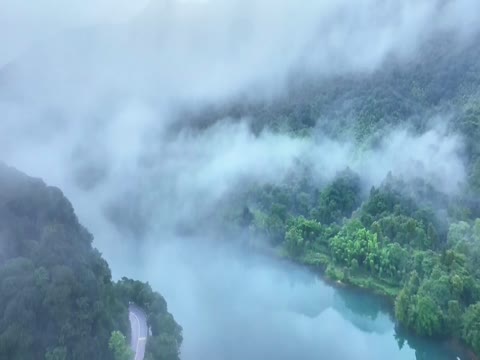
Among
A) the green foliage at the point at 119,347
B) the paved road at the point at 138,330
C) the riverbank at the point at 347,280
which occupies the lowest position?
the green foliage at the point at 119,347

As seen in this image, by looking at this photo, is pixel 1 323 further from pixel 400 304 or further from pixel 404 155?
pixel 404 155

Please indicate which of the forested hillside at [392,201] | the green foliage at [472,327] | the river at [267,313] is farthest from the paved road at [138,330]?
the green foliage at [472,327]

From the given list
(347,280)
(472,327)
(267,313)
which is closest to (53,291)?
(267,313)

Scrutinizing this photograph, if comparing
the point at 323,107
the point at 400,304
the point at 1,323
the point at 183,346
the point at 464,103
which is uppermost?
the point at 323,107

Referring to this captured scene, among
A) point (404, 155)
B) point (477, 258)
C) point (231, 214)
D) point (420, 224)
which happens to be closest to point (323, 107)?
point (404, 155)

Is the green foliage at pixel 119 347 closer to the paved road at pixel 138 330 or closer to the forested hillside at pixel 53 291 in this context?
the forested hillside at pixel 53 291

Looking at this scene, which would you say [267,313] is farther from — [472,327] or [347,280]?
[472,327]
